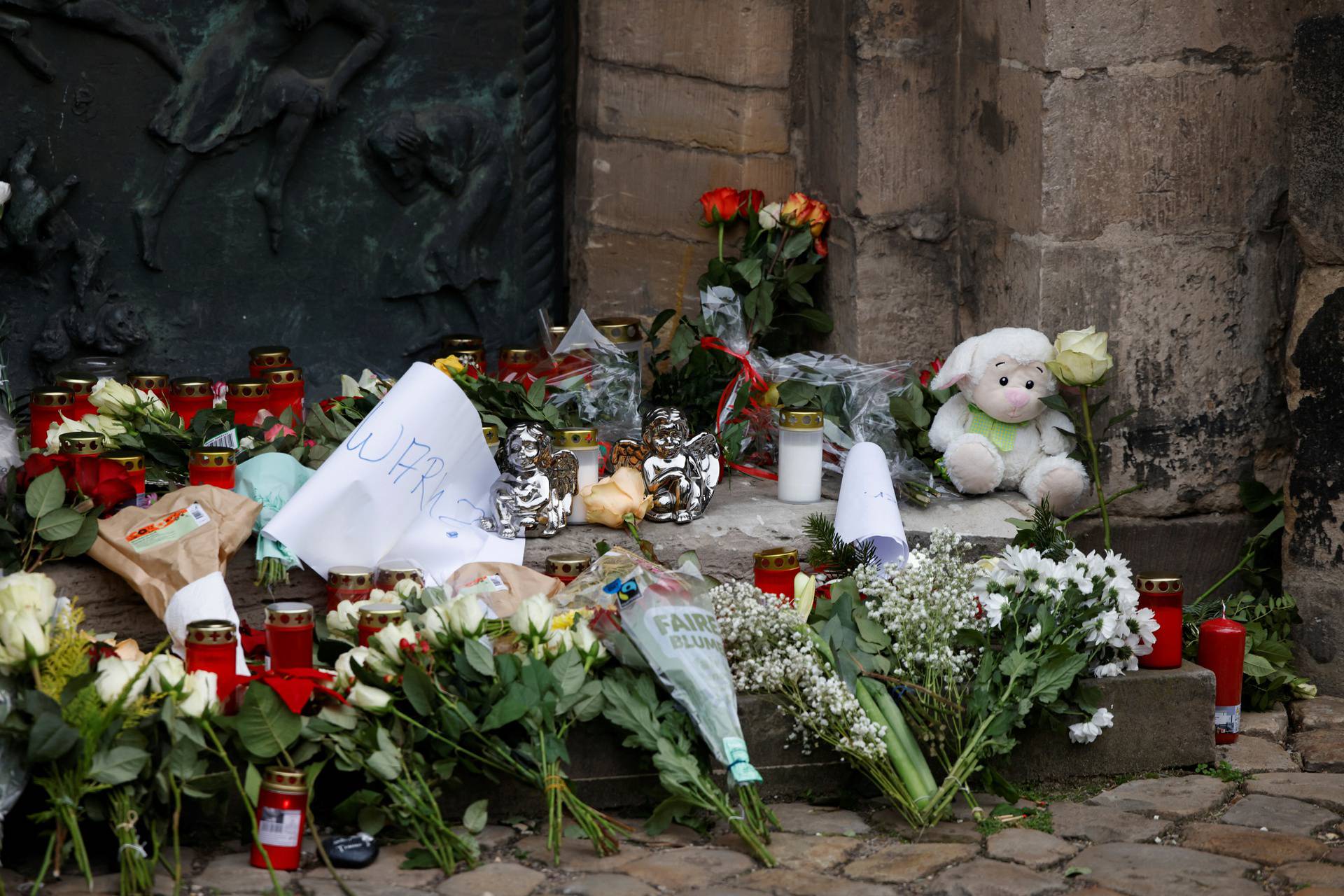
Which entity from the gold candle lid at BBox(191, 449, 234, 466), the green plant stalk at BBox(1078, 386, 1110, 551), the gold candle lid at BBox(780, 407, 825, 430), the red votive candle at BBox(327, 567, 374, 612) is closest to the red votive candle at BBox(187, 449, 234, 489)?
the gold candle lid at BBox(191, 449, 234, 466)

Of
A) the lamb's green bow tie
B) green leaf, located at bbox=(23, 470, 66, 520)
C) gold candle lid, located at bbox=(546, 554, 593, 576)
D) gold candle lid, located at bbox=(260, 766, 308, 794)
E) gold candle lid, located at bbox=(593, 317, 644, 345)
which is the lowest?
gold candle lid, located at bbox=(260, 766, 308, 794)

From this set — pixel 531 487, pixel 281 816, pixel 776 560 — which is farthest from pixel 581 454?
pixel 281 816

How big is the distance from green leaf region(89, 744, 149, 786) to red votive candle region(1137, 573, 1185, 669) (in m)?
1.96

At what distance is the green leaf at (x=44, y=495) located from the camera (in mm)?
3229

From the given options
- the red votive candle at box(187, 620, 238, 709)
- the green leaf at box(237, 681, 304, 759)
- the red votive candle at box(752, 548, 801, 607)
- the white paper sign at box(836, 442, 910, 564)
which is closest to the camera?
the green leaf at box(237, 681, 304, 759)

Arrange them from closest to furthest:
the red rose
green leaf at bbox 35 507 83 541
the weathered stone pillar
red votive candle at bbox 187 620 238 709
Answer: red votive candle at bbox 187 620 238 709 → green leaf at bbox 35 507 83 541 → the weathered stone pillar → the red rose

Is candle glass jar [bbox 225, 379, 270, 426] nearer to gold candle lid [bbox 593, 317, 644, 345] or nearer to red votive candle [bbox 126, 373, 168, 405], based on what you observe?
red votive candle [bbox 126, 373, 168, 405]

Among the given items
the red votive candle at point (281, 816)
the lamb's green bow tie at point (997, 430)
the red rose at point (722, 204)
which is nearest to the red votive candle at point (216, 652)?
the red votive candle at point (281, 816)

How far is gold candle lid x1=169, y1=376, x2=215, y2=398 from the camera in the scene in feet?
12.2

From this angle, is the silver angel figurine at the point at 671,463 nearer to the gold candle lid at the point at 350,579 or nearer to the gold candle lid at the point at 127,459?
the gold candle lid at the point at 350,579

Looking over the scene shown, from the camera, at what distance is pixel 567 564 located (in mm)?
3342

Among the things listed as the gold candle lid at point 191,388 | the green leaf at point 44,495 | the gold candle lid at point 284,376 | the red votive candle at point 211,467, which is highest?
the gold candle lid at point 284,376

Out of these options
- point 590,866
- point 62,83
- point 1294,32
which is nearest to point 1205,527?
point 1294,32

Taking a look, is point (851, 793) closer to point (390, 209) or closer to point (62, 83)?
point (390, 209)
